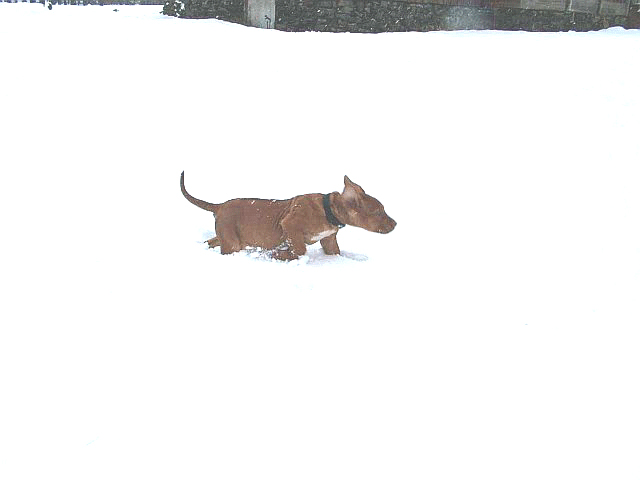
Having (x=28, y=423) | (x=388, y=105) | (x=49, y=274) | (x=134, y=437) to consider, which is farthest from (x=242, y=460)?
(x=388, y=105)

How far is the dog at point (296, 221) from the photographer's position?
339 centimetres

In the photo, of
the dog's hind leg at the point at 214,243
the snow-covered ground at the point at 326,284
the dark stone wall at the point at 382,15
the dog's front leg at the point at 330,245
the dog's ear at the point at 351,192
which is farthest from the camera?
the dark stone wall at the point at 382,15

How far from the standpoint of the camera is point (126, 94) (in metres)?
7.10

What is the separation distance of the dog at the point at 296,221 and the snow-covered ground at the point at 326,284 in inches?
6.9

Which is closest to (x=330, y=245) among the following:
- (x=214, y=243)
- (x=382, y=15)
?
(x=214, y=243)

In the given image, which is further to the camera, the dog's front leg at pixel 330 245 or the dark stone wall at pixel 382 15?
the dark stone wall at pixel 382 15

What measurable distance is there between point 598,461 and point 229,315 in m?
1.67

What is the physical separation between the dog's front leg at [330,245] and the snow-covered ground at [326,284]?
13 cm

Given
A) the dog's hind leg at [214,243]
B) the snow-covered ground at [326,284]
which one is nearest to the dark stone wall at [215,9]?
the snow-covered ground at [326,284]

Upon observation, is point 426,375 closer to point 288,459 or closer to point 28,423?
point 288,459

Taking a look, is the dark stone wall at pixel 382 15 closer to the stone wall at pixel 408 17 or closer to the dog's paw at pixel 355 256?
the stone wall at pixel 408 17

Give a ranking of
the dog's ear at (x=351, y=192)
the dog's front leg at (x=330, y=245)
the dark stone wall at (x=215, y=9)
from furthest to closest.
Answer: the dark stone wall at (x=215, y=9) < the dog's front leg at (x=330, y=245) < the dog's ear at (x=351, y=192)

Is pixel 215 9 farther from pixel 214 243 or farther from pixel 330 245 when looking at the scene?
pixel 330 245

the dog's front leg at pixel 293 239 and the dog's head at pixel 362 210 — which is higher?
the dog's head at pixel 362 210
